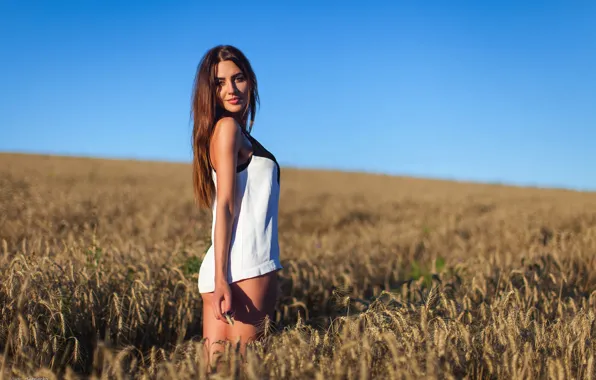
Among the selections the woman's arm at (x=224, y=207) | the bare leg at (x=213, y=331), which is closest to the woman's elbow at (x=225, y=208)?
the woman's arm at (x=224, y=207)

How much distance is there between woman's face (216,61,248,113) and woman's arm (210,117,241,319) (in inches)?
Answer: 10.5

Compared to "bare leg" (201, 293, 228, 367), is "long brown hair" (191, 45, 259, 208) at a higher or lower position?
higher

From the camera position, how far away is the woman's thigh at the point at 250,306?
263 cm

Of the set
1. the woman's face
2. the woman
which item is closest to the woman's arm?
the woman

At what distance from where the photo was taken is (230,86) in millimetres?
2826

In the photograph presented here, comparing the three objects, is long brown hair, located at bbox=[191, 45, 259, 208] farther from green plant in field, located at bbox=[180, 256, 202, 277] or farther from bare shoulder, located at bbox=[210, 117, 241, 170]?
green plant in field, located at bbox=[180, 256, 202, 277]

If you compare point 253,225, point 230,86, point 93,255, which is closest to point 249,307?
point 253,225

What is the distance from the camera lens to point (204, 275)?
272 cm

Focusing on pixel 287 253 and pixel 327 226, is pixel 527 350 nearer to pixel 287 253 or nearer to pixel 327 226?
pixel 287 253

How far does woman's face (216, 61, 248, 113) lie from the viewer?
9.29ft

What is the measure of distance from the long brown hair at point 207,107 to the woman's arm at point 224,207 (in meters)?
0.20

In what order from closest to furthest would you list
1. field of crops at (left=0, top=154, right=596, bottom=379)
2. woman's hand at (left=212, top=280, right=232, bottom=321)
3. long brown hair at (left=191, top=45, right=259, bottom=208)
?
field of crops at (left=0, top=154, right=596, bottom=379) → woman's hand at (left=212, top=280, right=232, bottom=321) → long brown hair at (left=191, top=45, right=259, bottom=208)

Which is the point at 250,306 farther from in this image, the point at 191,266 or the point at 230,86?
the point at 191,266

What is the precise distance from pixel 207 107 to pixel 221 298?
3.15ft
